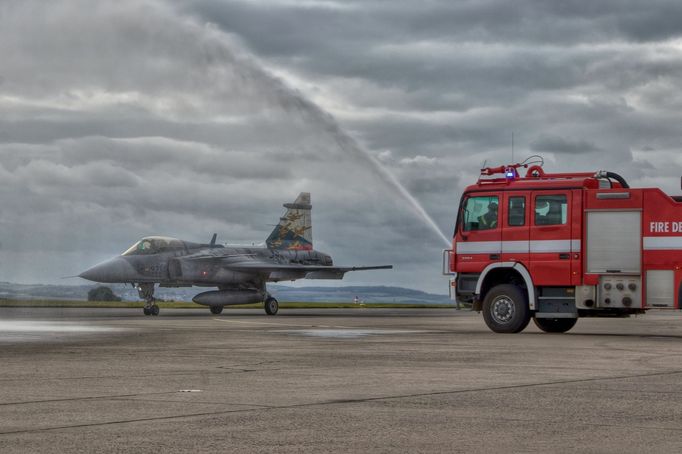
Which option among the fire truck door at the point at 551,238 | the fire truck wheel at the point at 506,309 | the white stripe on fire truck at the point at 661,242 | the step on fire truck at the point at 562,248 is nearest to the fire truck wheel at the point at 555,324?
the step on fire truck at the point at 562,248

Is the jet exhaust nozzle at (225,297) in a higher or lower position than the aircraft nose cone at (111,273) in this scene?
lower

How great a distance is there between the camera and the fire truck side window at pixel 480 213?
80.2 ft

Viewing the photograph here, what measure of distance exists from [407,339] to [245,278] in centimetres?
2620

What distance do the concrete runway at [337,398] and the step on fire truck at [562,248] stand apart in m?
4.51

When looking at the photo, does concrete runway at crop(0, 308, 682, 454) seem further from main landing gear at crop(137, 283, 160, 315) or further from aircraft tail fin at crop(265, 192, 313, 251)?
aircraft tail fin at crop(265, 192, 313, 251)

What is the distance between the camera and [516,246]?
2403 centimetres

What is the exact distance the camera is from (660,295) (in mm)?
22484

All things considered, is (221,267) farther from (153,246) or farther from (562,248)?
(562,248)

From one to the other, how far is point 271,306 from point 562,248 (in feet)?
80.3

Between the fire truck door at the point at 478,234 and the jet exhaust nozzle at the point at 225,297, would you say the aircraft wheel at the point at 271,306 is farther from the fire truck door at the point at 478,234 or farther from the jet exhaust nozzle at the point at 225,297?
the fire truck door at the point at 478,234

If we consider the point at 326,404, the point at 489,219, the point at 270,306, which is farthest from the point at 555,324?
the point at 270,306

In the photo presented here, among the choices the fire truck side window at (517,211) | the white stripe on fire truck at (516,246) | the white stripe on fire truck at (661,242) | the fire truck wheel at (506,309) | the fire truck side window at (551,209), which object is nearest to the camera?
the white stripe on fire truck at (661,242)

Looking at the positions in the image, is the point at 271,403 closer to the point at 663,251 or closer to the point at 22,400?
the point at 22,400

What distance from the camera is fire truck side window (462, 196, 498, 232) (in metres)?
24.4
